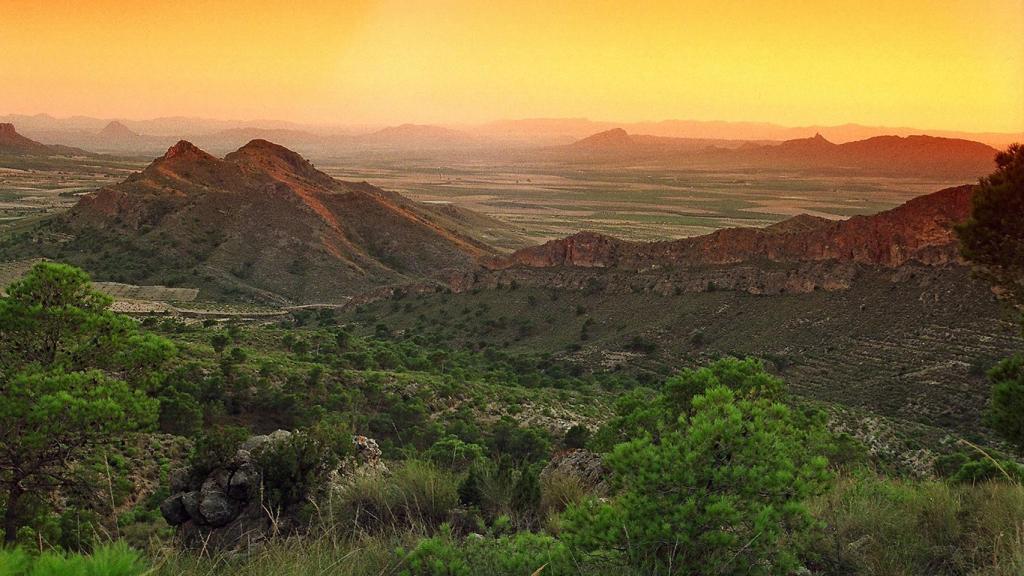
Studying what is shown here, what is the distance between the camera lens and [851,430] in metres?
22.0

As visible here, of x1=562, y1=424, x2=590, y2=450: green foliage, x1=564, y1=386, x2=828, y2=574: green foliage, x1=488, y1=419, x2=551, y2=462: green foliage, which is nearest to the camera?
x1=564, y1=386, x2=828, y2=574: green foliage

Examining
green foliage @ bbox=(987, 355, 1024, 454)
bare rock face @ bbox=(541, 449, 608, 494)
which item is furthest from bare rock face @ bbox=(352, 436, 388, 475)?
A: green foliage @ bbox=(987, 355, 1024, 454)

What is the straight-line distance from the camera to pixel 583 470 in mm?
10969

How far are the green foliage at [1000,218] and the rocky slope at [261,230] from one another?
50262 mm

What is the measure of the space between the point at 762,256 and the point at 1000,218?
30.9 m

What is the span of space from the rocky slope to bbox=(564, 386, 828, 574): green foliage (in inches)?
2218

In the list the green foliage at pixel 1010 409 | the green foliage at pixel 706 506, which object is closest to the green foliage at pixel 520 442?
the green foliage at pixel 1010 409

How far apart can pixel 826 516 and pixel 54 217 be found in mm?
93250

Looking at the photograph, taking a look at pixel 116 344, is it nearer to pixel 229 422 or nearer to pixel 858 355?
pixel 229 422

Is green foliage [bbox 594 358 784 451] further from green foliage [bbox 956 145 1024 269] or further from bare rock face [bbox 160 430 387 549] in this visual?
bare rock face [bbox 160 430 387 549]

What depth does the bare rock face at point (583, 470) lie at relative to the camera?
9.23 m

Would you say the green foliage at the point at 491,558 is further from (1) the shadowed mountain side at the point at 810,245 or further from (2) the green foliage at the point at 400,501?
(1) the shadowed mountain side at the point at 810,245

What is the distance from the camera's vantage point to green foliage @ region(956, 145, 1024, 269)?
1161 cm

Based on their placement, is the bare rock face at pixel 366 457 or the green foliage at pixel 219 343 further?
the green foliage at pixel 219 343
